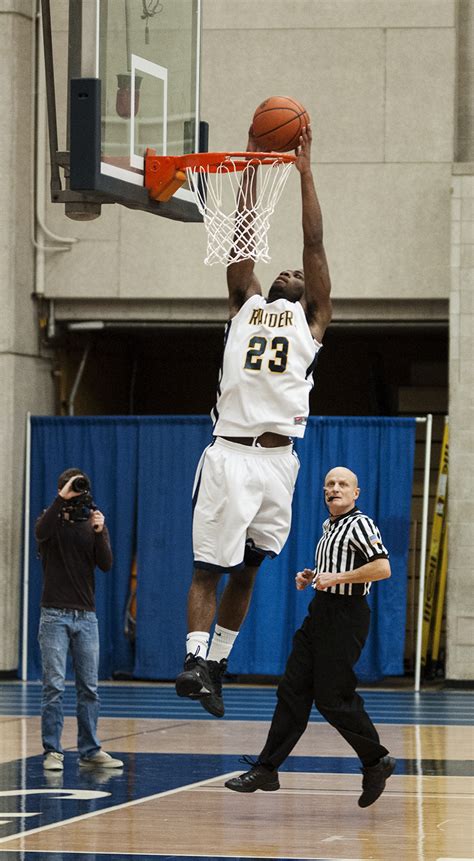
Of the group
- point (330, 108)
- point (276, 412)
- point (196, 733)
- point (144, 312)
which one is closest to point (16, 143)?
point (144, 312)

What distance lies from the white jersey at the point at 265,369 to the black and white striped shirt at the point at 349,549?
6.50 feet

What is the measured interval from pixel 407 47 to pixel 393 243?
224 centimetres

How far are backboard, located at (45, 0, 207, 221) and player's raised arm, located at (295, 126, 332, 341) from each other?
36.4 inches

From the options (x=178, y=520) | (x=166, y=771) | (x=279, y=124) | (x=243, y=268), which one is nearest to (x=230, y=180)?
(x=279, y=124)

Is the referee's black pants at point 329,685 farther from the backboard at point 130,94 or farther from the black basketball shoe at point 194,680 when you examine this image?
the backboard at point 130,94

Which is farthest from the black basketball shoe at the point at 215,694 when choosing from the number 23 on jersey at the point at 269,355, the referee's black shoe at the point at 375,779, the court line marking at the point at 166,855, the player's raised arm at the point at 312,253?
the referee's black shoe at the point at 375,779

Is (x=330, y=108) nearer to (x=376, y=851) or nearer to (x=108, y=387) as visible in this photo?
(x=108, y=387)

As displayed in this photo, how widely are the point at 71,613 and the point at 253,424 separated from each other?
439cm

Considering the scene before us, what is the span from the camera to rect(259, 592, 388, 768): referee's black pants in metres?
9.15

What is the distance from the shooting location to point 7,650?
17.7 m

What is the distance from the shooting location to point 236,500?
7.21 metres

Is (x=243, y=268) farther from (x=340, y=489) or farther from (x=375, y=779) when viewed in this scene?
(x=375, y=779)

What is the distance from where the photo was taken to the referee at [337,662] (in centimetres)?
914

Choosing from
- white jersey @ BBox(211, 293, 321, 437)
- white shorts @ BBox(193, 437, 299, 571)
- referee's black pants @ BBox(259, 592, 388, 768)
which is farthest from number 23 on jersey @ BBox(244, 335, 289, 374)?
referee's black pants @ BBox(259, 592, 388, 768)
